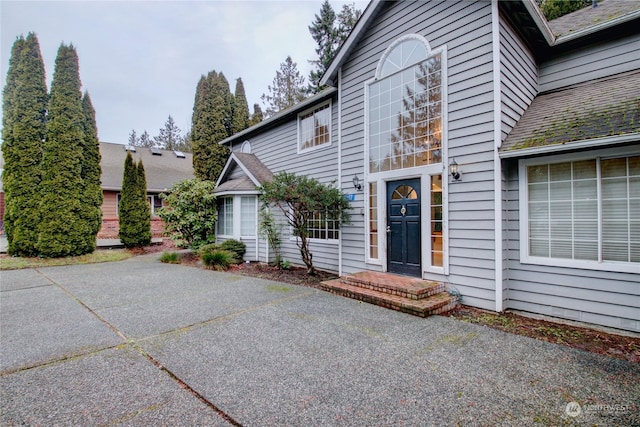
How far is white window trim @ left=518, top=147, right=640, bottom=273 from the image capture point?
154 inches

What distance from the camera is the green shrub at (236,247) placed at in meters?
9.78

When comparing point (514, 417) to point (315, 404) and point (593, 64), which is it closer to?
point (315, 404)

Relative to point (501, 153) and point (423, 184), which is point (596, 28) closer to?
point (501, 153)

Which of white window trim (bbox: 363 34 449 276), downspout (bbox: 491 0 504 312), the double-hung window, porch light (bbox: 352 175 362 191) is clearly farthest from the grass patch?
downspout (bbox: 491 0 504 312)

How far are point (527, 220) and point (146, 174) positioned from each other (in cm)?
2071

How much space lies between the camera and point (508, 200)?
15.8ft

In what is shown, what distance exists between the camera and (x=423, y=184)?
18.4 ft

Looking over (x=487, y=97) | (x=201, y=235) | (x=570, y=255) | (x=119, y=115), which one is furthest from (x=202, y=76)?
(x=119, y=115)

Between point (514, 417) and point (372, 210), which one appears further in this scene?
point (372, 210)

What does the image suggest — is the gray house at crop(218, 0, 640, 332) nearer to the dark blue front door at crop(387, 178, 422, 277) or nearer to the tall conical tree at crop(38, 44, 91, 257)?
the dark blue front door at crop(387, 178, 422, 277)

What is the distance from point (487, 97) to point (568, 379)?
4107mm

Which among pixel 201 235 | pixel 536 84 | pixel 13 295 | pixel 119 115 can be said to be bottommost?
pixel 13 295

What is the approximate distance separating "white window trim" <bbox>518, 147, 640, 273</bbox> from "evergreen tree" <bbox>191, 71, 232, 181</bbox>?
13439 millimetres

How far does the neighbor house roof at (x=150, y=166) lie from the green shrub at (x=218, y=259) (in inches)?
381
